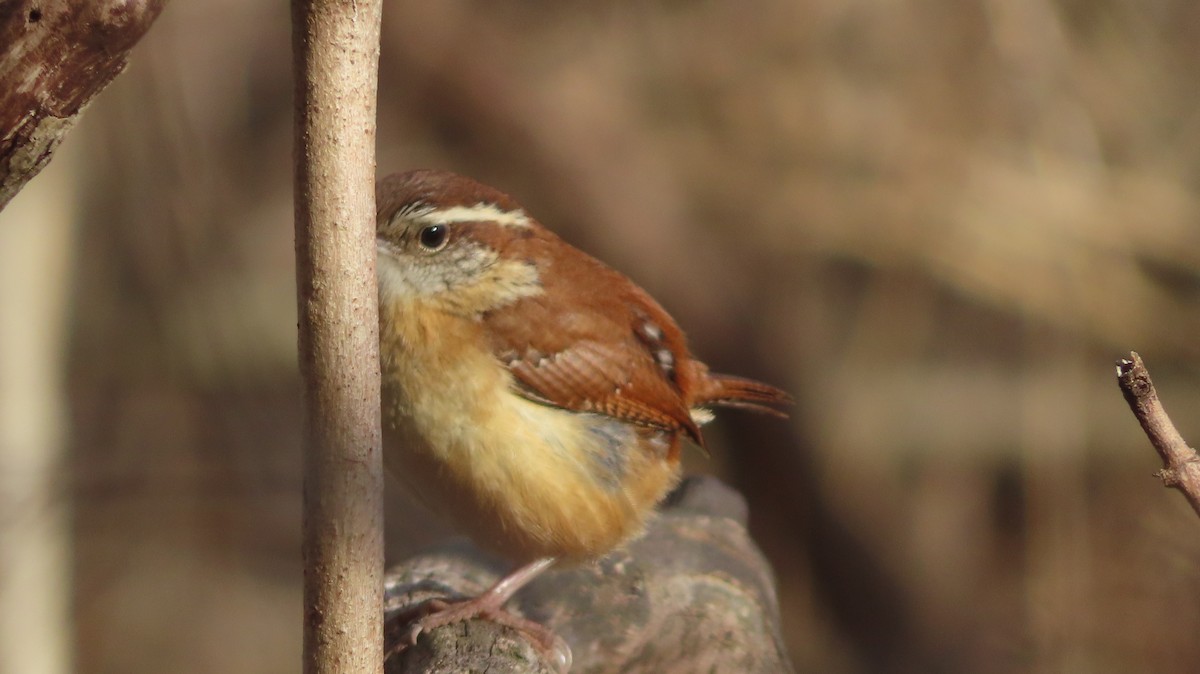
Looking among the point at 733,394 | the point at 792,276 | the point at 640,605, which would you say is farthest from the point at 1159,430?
the point at 792,276

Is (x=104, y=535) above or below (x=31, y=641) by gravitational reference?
above

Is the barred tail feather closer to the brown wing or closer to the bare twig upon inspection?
the brown wing

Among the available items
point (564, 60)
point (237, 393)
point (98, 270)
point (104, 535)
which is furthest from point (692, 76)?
point (104, 535)

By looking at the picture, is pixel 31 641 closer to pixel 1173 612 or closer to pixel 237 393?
pixel 237 393

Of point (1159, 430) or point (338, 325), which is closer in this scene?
point (1159, 430)

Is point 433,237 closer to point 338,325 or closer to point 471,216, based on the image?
point 471,216
